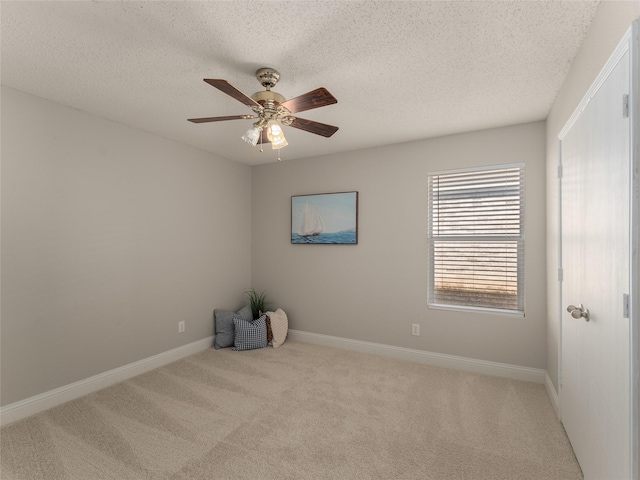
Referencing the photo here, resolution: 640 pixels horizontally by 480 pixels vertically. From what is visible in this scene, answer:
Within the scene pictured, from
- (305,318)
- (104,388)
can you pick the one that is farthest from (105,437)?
→ (305,318)

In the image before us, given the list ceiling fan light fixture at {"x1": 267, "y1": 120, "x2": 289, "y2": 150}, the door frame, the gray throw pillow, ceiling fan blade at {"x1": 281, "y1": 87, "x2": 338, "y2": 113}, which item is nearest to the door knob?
the door frame

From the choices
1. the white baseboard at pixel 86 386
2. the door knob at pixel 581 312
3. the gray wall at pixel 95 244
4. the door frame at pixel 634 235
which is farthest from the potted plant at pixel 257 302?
the door frame at pixel 634 235

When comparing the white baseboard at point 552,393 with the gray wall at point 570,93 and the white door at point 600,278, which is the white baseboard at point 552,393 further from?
the white door at point 600,278

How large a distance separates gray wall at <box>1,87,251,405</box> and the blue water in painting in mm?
Result: 1032

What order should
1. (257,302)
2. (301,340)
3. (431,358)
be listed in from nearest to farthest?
(431,358) → (301,340) → (257,302)

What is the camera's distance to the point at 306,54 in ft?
6.40

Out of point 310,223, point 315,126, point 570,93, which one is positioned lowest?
point 310,223

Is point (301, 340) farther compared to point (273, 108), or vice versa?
Result: point (301, 340)

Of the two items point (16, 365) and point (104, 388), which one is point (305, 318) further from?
point (16, 365)

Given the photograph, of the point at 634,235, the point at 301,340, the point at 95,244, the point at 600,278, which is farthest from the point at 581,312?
the point at 95,244

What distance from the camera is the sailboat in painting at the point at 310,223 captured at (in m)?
4.17

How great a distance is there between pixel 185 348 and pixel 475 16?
392cm

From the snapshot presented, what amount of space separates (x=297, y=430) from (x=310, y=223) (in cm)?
249

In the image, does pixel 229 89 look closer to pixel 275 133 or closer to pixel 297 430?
pixel 275 133
